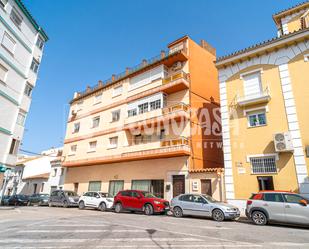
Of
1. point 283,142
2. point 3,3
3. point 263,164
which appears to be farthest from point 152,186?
point 3,3

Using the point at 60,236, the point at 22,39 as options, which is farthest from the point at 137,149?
the point at 22,39

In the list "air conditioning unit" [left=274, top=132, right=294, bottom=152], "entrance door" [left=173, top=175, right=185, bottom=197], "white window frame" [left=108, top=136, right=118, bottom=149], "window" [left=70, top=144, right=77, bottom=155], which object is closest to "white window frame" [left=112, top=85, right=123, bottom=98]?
"white window frame" [left=108, top=136, right=118, bottom=149]

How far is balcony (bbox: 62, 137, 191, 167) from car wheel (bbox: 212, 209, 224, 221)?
586 centimetres

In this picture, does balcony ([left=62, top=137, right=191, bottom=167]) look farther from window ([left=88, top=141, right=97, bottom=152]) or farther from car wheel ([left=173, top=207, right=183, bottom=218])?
car wheel ([left=173, top=207, right=183, bottom=218])

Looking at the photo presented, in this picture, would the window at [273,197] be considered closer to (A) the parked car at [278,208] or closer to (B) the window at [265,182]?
(A) the parked car at [278,208]

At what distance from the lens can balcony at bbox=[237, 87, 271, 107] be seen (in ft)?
46.6

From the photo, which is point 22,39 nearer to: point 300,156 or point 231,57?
point 231,57

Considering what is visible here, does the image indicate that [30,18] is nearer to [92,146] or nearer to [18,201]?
[92,146]

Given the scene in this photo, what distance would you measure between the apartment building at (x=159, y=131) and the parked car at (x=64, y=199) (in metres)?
3.42

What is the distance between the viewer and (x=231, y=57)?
16281 millimetres

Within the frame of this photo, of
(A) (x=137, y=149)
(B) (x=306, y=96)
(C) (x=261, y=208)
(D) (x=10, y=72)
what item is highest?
(D) (x=10, y=72)

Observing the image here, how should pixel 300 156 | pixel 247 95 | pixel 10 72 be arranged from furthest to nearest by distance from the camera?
pixel 10 72 < pixel 247 95 < pixel 300 156

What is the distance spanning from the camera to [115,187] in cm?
2159

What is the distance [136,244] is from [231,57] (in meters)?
14.8
